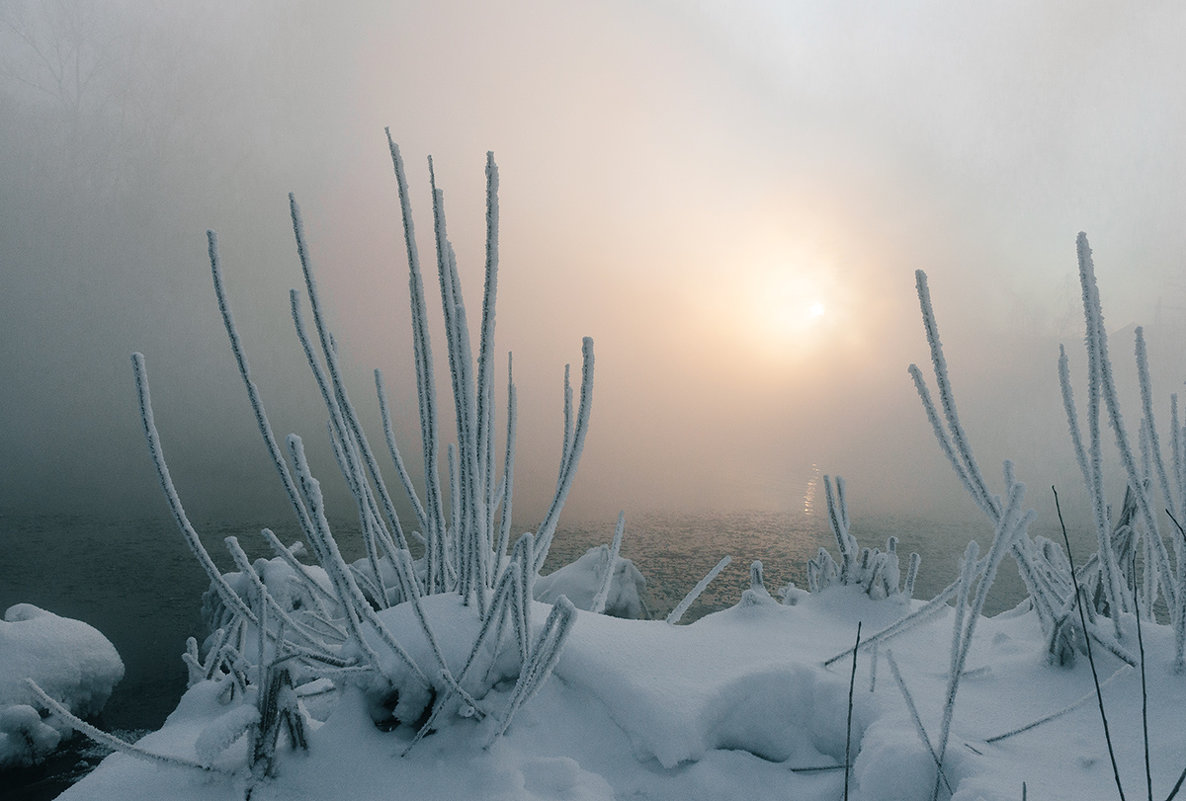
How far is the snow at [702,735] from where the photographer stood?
3.31 feet

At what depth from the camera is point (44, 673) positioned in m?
3.74

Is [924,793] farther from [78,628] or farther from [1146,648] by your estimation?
[78,628]

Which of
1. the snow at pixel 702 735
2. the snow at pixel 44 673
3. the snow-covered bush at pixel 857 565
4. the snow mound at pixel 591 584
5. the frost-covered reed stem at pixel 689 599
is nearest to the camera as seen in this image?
the snow at pixel 702 735

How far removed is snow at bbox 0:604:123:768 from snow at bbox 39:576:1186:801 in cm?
283

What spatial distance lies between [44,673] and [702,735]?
16.3ft

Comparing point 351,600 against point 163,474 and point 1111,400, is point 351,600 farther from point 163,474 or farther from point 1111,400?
point 1111,400

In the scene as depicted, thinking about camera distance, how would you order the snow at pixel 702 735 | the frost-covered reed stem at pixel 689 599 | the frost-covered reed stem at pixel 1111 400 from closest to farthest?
the snow at pixel 702 735 → the frost-covered reed stem at pixel 1111 400 → the frost-covered reed stem at pixel 689 599

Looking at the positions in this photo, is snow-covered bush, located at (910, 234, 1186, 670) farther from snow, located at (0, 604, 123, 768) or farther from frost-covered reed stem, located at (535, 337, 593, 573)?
snow, located at (0, 604, 123, 768)

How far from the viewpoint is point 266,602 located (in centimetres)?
118

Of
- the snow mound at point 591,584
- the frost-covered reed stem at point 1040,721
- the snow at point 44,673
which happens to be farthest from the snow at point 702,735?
the snow at point 44,673

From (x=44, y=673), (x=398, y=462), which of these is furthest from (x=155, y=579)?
(x=398, y=462)

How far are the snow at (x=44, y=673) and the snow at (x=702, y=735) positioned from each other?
2.83m

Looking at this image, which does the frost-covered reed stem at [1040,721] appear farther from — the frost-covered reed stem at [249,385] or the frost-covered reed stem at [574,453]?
the frost-covered reed stem at [249,385]

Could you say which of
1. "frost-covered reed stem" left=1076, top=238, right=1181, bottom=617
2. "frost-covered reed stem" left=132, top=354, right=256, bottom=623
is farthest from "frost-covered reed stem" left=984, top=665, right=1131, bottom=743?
"frost-covered reed stem" left=132, top=354, right=256, bottom=623
